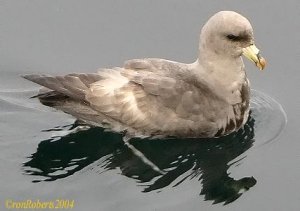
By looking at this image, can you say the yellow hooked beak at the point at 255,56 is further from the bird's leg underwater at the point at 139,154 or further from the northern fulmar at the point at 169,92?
the bird's leg underwater at the point at 139,154

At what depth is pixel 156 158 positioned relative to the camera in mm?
9234

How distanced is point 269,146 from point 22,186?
109 inches

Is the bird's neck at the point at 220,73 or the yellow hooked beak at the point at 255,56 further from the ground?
the yellow hooked beak at the point at 255,56

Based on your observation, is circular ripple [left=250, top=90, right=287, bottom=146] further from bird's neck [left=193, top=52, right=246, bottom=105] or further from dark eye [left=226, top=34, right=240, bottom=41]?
dark eye [left=226, top=34, right=240, bottom=41]

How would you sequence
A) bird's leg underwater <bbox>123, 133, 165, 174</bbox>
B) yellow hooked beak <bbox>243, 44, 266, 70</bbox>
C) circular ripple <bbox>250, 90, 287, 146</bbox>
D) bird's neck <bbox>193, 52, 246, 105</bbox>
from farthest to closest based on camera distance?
circular ripple <bbox>250, 90, 287, 146</bbox> → bird's neck <bbox>193, 52, 246, 105</bbox> → yellow hooked beak <bbox>243, 44, 266, 70</bbox> → bird's leg underwater <bbox>123, 133, 165, 174</bbox>

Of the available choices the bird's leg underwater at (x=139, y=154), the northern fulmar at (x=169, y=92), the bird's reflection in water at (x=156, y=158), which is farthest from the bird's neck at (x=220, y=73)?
the bird's leg underwater at (x=139, y=154)

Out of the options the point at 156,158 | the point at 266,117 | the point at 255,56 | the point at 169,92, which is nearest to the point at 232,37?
the point at 255,56

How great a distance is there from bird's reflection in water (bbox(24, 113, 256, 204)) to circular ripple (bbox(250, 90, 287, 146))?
0.12 meters

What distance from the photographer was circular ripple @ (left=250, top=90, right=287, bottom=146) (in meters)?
9.62

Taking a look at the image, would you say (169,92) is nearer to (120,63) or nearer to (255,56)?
(255,56)

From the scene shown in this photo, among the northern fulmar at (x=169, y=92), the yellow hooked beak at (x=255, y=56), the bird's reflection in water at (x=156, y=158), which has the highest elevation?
the yellow hooked beak at (x=255, y=56)

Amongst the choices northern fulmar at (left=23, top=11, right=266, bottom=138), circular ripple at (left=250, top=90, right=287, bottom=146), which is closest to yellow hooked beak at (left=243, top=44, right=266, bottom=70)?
northern fulmar at (left=23, top=11, right=266, bottom=138)

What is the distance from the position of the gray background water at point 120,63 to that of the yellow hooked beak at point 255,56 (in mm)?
937

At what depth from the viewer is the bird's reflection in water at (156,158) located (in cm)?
884
